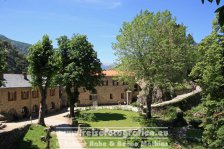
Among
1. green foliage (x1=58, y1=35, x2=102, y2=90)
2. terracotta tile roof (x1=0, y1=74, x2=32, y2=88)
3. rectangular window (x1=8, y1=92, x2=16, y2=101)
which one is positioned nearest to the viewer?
green foliage (x1=58, y1=35, x2=102, y2=90)

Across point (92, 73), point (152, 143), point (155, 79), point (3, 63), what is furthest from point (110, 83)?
point (3, 63)

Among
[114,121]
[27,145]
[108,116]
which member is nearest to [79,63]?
[108,116]

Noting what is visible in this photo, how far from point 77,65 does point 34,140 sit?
18553 millimetres

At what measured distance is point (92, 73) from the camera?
4838cm

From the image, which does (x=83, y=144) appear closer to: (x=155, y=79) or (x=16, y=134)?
(x=16, y=134)

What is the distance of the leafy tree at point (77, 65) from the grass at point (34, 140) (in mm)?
11749

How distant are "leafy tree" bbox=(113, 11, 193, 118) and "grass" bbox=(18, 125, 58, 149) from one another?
14624 mm

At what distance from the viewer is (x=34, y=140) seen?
3095 cm

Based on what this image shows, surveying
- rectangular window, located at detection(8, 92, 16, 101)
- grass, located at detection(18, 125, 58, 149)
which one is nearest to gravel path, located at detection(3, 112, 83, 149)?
grass, located at detection(18, 125, 58, 149)

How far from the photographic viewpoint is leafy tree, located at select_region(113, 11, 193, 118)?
39594mm

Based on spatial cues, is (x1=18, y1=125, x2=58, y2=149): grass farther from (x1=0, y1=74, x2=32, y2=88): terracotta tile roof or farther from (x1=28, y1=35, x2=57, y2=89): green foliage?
(x1=0, y1=74, x2=32, y2=88): terracotta tile roof

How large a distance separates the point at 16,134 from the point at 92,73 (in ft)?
79.4

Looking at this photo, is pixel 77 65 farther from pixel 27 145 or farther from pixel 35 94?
pixel 27 145

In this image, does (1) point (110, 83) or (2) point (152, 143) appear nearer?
(2) point (152, 143)
